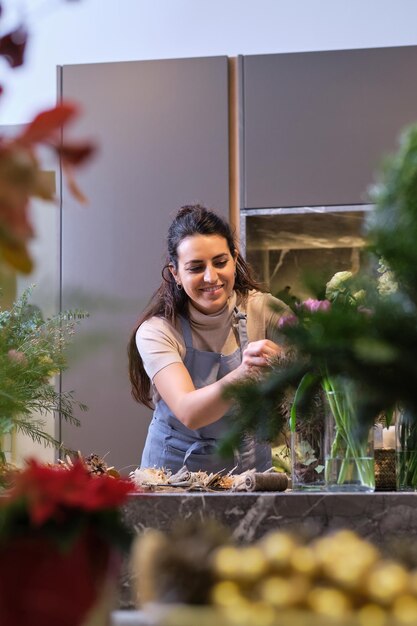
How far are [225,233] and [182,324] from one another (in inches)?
9.6

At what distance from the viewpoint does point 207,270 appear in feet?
8.22

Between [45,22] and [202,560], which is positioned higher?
[45,22]

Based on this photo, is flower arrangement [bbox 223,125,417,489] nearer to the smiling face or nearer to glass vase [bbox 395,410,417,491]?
glass vase [bbox 395,410,417,491]

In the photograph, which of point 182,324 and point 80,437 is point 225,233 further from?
point 80,437

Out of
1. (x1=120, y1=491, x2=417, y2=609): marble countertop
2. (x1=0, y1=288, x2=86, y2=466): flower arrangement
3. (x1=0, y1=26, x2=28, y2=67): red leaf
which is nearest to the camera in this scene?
(x1=0, y1=26, x2=28, y2=67): red leaf

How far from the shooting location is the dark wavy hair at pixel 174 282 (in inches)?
102

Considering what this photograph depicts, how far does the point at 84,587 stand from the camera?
0.55m

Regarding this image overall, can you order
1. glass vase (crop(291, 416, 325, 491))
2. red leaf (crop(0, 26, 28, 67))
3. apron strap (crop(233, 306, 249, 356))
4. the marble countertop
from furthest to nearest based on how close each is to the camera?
apron strap (crop(233, 306, 249, 356)), glass vase (crop(291, 416, 325, 491)), the marble countertop, red leaf (crop(0, 26, 28, 67))

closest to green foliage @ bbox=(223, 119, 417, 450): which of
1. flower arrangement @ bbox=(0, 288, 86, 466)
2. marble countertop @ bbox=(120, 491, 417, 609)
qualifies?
marble countertop @ bbox=(120, 491, 417, 609)

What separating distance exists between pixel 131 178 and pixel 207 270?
1140mm

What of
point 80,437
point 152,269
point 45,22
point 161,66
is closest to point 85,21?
point 45,22

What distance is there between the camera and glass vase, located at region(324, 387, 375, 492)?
1337 mm

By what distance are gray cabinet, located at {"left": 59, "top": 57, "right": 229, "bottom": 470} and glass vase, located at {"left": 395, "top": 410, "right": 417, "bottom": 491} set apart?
1972mm

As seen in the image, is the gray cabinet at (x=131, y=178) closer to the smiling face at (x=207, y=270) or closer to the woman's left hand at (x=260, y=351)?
the smiling face at (x=207, y=270)
